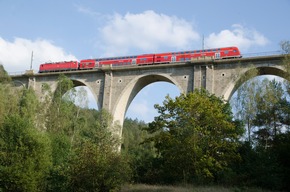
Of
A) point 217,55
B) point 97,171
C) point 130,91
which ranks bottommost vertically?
point 97,171

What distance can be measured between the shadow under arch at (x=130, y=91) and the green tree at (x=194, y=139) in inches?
441

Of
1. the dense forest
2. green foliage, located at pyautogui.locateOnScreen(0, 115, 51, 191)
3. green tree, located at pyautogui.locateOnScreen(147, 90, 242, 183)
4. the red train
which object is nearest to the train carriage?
the red train

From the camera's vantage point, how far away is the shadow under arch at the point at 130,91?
1304 inches

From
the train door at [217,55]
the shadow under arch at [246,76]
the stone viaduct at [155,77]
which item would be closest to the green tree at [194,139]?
the shadow under arch at [246,76]

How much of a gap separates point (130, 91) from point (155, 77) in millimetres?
2652

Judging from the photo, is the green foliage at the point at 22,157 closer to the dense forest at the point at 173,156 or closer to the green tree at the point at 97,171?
the dense forest at the point at 173,156

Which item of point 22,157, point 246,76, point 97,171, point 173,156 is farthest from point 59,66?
point 97,171

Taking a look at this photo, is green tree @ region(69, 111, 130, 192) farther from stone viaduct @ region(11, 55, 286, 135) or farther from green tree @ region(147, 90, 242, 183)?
stone viaduct @ region(11, 55, 286, 135)

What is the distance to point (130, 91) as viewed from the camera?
111ft

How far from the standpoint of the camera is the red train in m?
31.0

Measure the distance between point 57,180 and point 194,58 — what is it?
691 inches

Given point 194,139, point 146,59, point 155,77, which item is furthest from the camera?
point 146,59

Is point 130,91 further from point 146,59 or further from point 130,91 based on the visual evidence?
point 146,59

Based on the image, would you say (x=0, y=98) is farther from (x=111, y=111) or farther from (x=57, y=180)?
(x=57, y=180)
